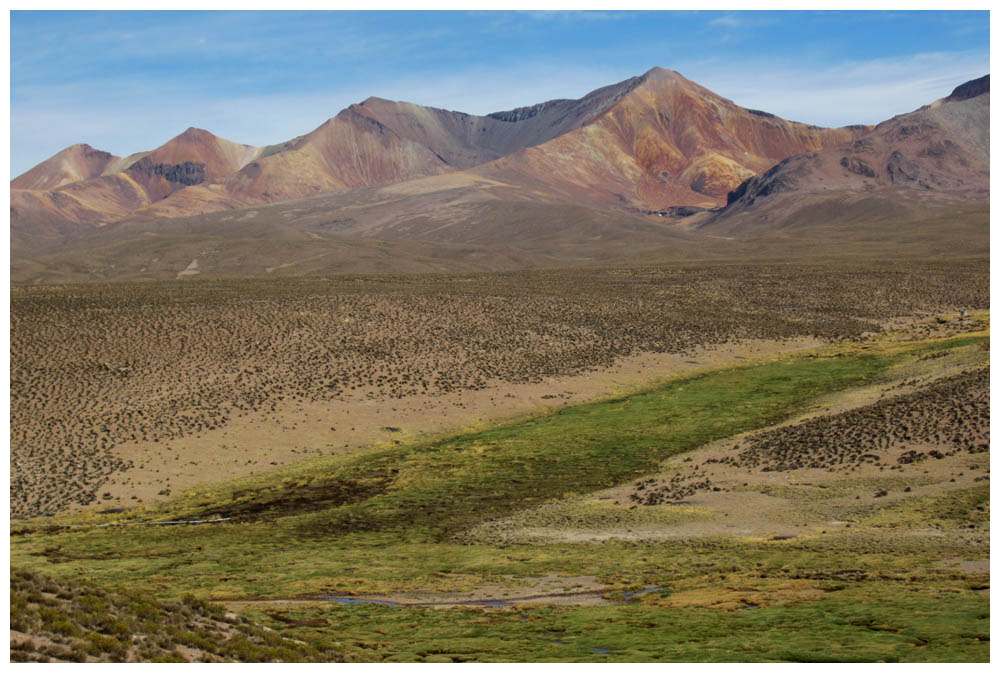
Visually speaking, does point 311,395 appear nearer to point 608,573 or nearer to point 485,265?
point 608,573

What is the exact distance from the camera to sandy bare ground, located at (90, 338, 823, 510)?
4803 cm

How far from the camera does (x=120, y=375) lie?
6159 centimetres

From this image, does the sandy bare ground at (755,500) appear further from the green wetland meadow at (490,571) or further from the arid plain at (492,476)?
the green wetland meadow at (490,571)

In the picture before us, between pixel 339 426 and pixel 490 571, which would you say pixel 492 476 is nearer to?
pixel 339 426

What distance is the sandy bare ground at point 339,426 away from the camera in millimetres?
48031

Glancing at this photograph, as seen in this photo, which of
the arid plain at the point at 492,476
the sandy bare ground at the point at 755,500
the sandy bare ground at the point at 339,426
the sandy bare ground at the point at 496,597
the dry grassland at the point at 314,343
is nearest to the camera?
the arid plain at the point at 492,476

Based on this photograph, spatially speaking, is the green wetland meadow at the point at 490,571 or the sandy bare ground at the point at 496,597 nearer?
the green wetland meadow at the point at 490,571

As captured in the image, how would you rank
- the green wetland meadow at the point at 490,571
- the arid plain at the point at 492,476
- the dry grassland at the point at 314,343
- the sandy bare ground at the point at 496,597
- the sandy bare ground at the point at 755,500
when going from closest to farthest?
the green wetland meadow at the point at 490,571, the arid plain at the point at 492,476, the sandy bare ground at the point at 496,597, the sandy bare ground at the point at 755,500, the dry grassland at the point at 314,343

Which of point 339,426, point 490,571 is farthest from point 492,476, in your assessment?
point 490,571

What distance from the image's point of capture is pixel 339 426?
5606 centimetres

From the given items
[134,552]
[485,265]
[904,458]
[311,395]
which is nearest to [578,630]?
[134,552]

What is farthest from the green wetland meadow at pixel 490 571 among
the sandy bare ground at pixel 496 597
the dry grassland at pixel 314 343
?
the dry grassland at pixel 314 343

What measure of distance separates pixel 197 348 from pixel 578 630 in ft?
162

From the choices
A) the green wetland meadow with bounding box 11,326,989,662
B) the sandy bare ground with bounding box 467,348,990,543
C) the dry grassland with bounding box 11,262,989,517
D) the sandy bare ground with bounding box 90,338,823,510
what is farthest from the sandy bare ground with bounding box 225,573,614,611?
the dry grassland with bounding box 11,262,989,517
